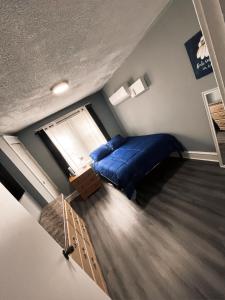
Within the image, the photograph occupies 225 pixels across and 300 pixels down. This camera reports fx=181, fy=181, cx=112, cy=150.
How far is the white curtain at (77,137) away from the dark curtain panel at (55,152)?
10cm

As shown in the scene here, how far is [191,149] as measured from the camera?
3338 mm

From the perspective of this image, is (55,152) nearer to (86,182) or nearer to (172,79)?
(86,182)

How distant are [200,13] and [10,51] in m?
1.30

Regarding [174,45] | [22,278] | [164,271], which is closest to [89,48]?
[174,45]

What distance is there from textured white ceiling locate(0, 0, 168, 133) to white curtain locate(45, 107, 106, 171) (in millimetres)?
2300

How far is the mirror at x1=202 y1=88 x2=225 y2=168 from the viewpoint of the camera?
2.40 m

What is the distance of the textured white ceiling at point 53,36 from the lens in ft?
3.84

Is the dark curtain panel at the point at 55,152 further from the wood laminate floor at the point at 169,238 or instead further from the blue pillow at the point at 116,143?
the wood laminate floor at the point at 169,238

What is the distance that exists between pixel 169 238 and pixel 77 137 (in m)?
3.70

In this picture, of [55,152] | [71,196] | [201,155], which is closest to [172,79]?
[201,155]

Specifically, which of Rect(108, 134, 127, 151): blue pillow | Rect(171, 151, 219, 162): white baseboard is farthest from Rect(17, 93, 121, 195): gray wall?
Rect(171, 151, 219, 162): white baseboard

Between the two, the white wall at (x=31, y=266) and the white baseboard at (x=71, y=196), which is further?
the white baseboard at (x=71, y=196)

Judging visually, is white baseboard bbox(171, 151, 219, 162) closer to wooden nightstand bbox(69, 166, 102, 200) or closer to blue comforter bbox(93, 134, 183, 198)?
blue comforter bbox(93, 134, 183, 198)

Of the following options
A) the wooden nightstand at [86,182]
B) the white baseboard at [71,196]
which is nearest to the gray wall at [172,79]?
the wooden nightstand at [86,182]
